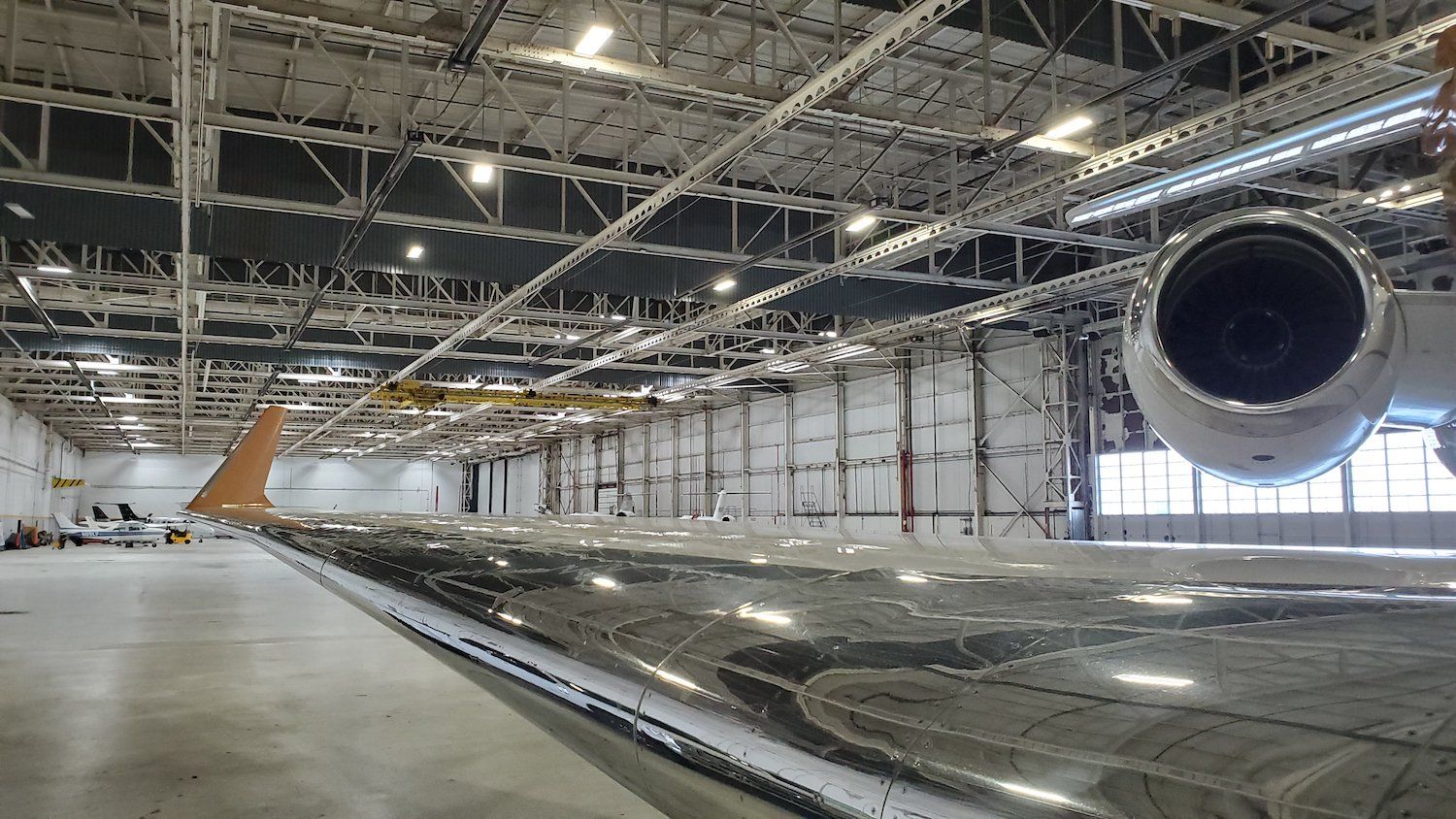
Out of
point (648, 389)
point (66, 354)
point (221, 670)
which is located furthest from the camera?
point (648, 389)

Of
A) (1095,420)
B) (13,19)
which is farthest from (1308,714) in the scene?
(1095,420)

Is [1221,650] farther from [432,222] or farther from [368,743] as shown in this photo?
[432,222]

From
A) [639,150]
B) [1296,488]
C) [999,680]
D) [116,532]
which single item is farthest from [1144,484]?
[116,532]

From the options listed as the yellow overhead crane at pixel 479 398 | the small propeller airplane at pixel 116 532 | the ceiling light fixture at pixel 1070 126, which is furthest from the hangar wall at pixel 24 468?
the ceiling light fixture at pixel 1070 126

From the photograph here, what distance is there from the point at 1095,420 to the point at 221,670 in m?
17.0

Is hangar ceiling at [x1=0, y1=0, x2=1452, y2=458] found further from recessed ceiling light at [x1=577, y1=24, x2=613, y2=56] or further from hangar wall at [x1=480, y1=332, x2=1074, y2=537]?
hangar wall at [x1=480, y1=332, x2=1074, y2=537]

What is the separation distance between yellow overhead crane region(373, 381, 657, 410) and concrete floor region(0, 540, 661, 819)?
65.1 feet

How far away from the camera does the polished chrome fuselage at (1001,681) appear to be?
2.29 ft

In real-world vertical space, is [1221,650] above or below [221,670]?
above

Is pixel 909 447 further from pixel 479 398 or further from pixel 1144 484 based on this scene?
pixel 479 398

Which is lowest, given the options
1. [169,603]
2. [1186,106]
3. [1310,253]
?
[169,603]

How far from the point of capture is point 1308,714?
0.75 metres

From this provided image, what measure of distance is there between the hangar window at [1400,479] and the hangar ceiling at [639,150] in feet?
9.66

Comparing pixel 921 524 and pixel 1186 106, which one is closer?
pixel 1186 106
